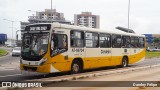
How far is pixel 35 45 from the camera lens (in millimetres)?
A: 17969

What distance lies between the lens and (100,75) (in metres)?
19.1

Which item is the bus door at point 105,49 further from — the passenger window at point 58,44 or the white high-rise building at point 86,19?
the white high-rise building at point 86,19

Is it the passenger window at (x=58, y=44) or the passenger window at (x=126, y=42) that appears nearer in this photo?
the passenger window at (x=58, y=44)

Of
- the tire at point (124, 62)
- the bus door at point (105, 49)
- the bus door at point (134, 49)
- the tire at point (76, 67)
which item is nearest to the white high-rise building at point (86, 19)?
the bus door at point (134, 49)

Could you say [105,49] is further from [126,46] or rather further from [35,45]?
[35,45]

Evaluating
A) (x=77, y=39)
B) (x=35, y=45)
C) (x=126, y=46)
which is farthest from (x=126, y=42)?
(x=35, y=45)

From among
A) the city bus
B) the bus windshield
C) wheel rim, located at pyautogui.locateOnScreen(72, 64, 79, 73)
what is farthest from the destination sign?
wheel rim, located at pyautogui.locateOnScreen(72, 64, 79, 73)

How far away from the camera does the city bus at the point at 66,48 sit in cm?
1778

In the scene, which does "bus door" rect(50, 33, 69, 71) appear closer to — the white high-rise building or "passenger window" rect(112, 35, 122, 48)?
"passenger window" rect(112, 35, 122, 48)

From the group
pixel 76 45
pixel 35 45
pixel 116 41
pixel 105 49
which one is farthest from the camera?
pixel 116 41

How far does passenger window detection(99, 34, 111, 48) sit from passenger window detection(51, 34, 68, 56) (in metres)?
4.58

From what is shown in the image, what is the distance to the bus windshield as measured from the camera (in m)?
17.8

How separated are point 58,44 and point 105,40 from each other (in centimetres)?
608

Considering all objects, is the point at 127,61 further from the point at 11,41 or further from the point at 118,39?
the point at 11,41
